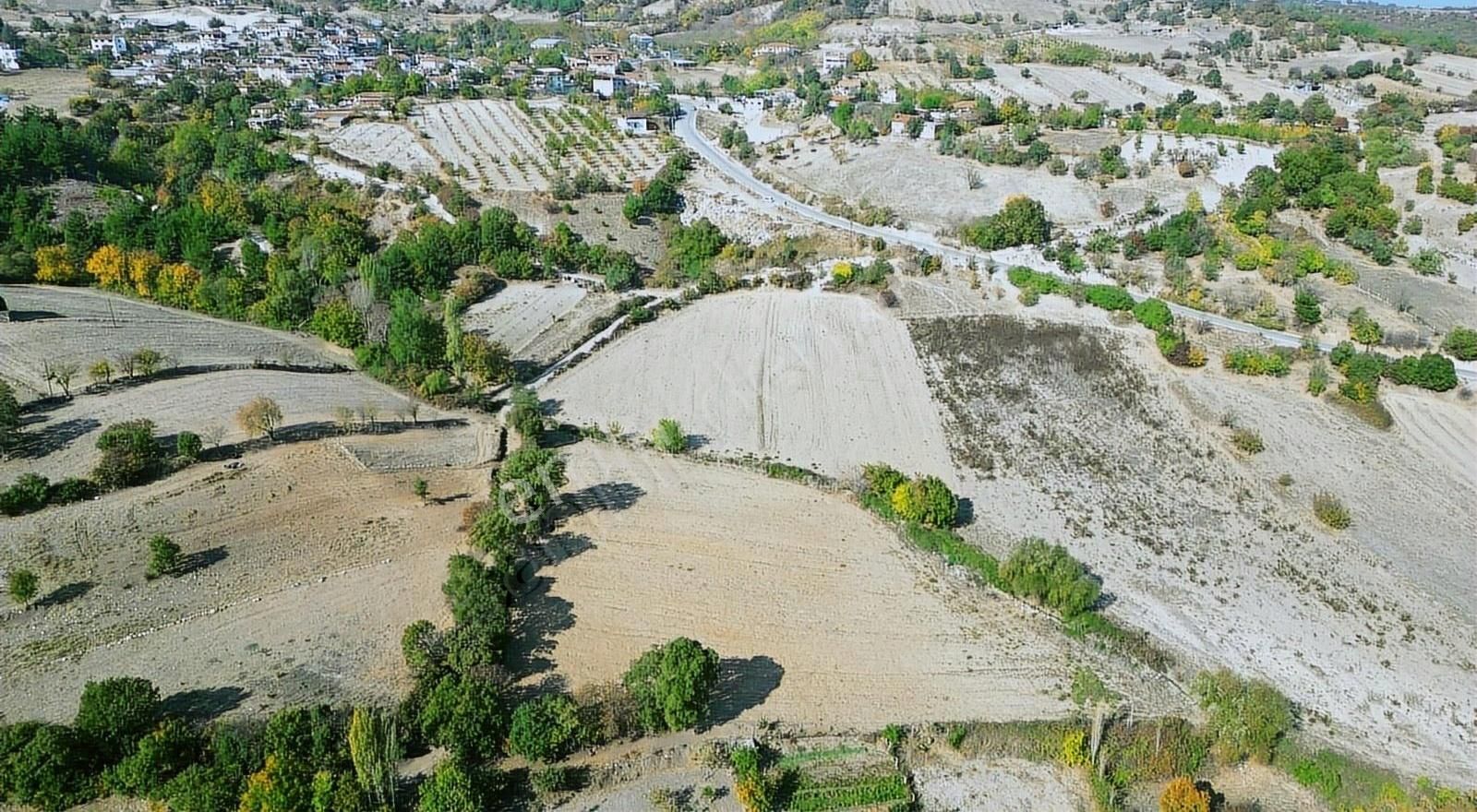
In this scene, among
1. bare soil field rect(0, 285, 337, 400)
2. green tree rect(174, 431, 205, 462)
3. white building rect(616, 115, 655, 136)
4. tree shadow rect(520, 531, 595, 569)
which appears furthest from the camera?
white building rect(616, 115, 655, 136)

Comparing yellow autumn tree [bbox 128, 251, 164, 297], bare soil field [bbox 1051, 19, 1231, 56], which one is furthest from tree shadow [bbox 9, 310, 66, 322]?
bare soil field [bbox 1051, 19, 1231, 56]

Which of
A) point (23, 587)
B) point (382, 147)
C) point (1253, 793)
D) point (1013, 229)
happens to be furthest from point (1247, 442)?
point (382, 147)

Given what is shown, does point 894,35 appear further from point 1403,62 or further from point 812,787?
point 812,787

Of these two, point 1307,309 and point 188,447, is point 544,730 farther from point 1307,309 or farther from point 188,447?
point 1307,309

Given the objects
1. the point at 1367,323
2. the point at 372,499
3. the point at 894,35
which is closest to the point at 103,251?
the point at 372,499

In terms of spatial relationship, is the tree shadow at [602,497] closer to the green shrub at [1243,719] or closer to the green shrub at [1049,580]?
the green shrub at [1049,580]

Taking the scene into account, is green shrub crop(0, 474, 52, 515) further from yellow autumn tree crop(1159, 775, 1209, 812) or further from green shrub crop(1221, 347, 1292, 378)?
green shrub crop(1221, 347, 1292, 378)
